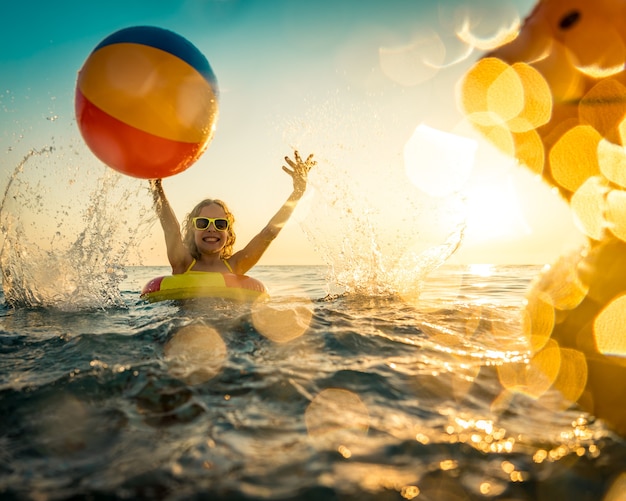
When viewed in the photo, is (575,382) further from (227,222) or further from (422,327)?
(227,222)

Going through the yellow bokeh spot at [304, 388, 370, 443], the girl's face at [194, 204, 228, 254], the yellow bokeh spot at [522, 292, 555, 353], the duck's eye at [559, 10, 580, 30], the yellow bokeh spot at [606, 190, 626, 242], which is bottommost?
the yellow bokeh spot at [304, 388, 370, 443]

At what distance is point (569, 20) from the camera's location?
2.15m

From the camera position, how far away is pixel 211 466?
5.64 feet

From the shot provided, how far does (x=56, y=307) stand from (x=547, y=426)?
263 inches

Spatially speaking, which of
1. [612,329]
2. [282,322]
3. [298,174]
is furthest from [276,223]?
[612,329]

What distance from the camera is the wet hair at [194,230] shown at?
23.3ft

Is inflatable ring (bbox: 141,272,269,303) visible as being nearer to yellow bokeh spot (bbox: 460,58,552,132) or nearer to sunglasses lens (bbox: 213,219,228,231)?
sunglasses lens (bbox: 213,219,228,231)

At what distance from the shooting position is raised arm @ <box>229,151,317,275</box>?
23.0 ft

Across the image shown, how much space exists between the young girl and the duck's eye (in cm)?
503

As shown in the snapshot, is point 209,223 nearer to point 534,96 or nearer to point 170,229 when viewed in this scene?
point 170,229

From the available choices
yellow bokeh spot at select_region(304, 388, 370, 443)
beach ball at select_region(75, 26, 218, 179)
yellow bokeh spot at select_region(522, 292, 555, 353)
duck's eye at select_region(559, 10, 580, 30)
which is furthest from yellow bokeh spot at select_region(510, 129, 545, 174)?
beach ball at select_region(75, 26, 218, 179)

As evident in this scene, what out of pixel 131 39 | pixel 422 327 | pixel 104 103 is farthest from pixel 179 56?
pixel 422 327

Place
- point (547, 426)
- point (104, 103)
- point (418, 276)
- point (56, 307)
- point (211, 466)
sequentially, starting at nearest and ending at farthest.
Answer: point (211, 466) < point (547, 426) < point (104, 103) < point (56, 307) < point (418, 276)

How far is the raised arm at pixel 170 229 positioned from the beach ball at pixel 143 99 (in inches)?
66.7
